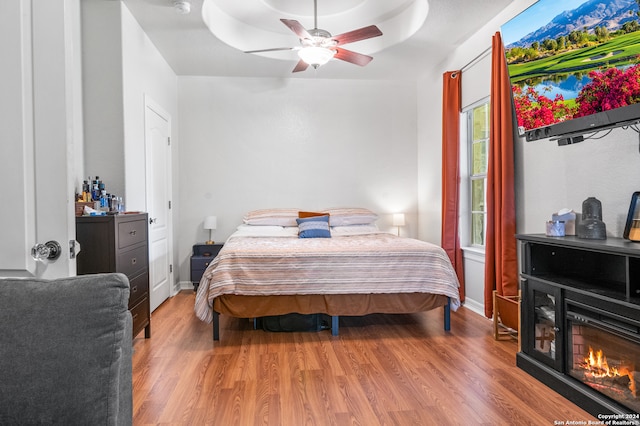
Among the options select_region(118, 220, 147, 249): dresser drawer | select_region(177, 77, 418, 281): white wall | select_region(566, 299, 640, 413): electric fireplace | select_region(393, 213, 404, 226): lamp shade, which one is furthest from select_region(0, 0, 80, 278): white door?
select_region(393, 213, 404, 226): lamp shade

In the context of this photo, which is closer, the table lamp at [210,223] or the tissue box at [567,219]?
the tissue box at [567,219]

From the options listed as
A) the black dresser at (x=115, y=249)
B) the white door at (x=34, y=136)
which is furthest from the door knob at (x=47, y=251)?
the black dresser at (x=115, y=249)

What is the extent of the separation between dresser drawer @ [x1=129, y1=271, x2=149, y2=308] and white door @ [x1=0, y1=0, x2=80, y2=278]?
5.16 feet

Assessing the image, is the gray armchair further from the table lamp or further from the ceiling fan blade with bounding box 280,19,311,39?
the table lamp

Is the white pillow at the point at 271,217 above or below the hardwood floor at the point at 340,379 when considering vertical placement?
above

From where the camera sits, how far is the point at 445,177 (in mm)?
4203

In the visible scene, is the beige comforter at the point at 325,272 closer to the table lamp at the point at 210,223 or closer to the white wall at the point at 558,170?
the white wall at the point at 558,170

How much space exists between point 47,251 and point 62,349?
1.31ft

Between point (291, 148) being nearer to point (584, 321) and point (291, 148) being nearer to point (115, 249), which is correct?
point (115, 249)

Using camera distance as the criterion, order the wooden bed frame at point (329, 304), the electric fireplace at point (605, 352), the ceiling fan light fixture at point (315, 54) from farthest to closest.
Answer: the ceiling fan light fixture at point (315, 54), the wooden bed frame at point (329, 304), the electric fireplace at point (605, 352)

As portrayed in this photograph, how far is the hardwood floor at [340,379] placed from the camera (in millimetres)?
1929

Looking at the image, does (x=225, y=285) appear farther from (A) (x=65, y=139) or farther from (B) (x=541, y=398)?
(B) (x=541, y=398)

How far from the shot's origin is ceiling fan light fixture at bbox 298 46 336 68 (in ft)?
10.6

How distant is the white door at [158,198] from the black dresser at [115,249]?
2.82 ft
